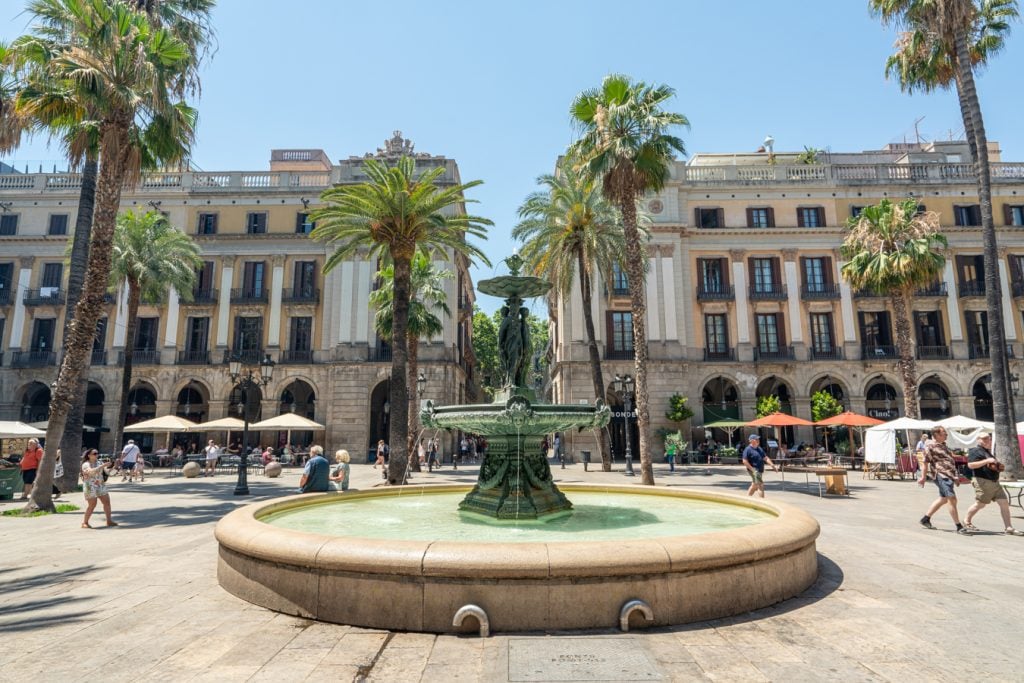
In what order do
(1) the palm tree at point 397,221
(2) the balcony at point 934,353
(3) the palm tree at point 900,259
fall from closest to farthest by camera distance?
(1) the palm tree at point 397,221, (3) the palm tree at point 900,259, (2) the balcony at point 934,353

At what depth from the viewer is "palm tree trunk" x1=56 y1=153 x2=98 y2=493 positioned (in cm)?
1538

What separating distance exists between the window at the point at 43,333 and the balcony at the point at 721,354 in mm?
41497

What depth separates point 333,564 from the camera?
176 inches

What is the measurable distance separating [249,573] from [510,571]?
→ 2.69 m

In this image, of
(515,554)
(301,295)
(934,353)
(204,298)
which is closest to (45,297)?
(204,298)

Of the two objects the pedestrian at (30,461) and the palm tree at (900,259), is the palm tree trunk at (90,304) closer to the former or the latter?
the pedestrian at (30,461)

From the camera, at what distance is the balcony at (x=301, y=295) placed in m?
34.1

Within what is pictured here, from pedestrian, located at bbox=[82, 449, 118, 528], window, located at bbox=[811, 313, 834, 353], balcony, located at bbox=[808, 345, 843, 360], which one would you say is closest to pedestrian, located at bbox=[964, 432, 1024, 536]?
pedestrian, located at bbox=[82, 449, 118, 528]

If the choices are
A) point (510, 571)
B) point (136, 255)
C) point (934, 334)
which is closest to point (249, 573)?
point (510, 571)

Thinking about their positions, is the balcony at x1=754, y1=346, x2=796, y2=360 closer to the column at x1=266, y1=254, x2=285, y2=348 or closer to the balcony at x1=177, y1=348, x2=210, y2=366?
the column at x1=266, y1=254, x2=285, y2=348

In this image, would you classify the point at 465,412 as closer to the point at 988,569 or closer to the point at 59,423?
the point at 988,569

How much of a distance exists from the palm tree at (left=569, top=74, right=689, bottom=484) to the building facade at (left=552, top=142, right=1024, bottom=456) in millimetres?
13987

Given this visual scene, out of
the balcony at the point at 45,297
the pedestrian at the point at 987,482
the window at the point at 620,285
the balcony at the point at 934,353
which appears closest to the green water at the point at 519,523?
the pedestrian at the point at 987,482

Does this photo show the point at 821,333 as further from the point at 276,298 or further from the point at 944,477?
the point at 276,298
